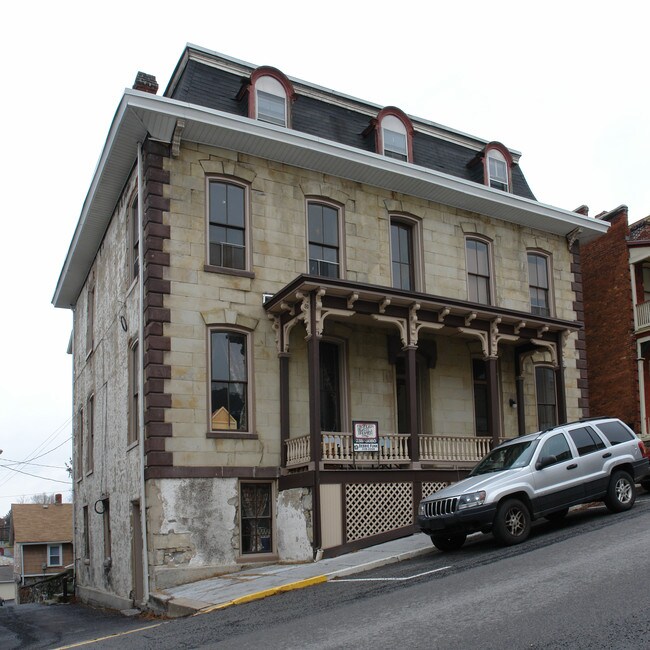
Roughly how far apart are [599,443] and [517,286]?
9085 mm

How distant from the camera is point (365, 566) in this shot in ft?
46.8

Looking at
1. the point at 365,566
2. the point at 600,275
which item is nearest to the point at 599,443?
the point at 365,566

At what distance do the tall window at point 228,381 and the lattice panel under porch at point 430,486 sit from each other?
4091mm

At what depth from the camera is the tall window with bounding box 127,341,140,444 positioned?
18.9 meters

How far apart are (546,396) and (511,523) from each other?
11.0m

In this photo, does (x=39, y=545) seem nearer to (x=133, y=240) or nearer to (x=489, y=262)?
(x=133, y=240)

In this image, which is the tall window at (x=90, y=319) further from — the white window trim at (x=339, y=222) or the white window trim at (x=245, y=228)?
the white window trim at (x=339, y=222)

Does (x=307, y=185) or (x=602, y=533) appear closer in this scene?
(x=602, y=533)

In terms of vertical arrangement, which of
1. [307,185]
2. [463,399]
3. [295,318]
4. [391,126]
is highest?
[391,126]

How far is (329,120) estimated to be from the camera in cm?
2212

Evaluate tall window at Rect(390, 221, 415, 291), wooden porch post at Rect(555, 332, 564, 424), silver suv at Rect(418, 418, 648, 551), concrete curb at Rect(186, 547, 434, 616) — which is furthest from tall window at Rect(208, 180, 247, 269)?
wooden porch post at Rect(555, 332, 564, 424)

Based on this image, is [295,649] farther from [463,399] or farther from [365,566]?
[463,399]

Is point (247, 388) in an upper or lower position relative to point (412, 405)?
upper

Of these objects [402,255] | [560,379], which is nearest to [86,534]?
[402,255]
